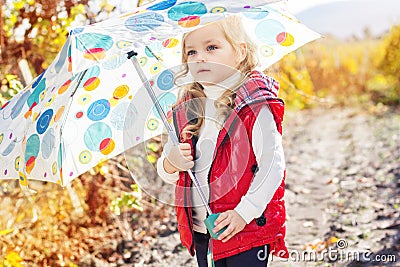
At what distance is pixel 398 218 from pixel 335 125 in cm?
468

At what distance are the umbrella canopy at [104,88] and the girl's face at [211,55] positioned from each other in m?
0.14

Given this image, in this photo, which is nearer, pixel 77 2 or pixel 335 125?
pixel 77 2

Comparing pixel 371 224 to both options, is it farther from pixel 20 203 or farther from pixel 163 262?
pixel 20 203

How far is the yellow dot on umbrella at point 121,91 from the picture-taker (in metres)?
2.54

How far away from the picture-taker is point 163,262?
3.99 metres

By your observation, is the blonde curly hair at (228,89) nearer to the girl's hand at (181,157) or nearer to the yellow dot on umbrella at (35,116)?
the girl's hand at (181,157)

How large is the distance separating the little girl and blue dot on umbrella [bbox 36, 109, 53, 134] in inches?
18.6

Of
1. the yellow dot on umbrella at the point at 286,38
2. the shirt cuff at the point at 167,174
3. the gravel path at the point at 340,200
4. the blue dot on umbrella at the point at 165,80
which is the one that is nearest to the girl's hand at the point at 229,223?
the shirt cuff at the point at 167,174

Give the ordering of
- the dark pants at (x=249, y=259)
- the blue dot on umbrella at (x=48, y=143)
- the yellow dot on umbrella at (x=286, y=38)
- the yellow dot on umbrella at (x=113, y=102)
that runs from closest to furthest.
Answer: the dark pants at (x=249, y=259) < the blue dot on umbrella at (x=48, y=143) < the yellow dot on umbrella at (x=113, y=102) < the yellow dot on umbrella at (x=286, y=38)

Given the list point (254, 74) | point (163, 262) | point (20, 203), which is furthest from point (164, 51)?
point (20, 203)

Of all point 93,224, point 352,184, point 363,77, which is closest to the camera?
point 93,224

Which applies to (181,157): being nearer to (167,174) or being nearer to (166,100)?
(167,174)

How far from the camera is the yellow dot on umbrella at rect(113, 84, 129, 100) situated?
2.54m

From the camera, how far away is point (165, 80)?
2.73 metres
